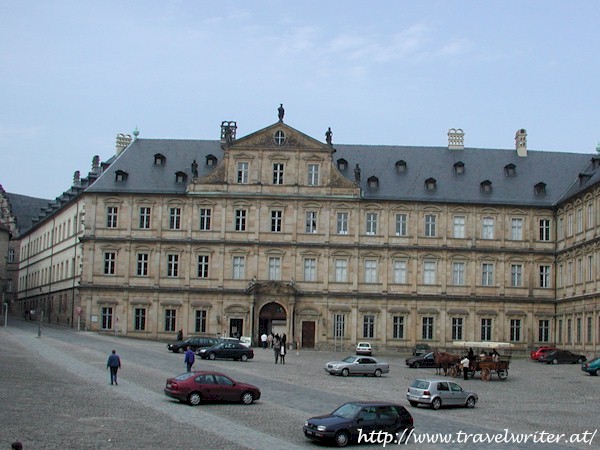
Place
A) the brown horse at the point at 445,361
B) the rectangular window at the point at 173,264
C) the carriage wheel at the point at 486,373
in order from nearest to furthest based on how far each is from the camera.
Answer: the carriage wheel at the point at 486,373 → the brown horse at the point at 445,361 → the rectangular window at the point at 173,264

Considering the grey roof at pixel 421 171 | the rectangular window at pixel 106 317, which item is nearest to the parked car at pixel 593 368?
the grey roof at pixel 421 171

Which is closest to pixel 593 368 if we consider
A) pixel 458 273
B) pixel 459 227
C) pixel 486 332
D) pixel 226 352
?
pixel 226 352

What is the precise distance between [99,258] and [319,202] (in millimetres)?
19781

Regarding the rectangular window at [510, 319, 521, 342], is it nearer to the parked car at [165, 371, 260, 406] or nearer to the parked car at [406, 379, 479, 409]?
the parked car at [406, 379, 479, 409]

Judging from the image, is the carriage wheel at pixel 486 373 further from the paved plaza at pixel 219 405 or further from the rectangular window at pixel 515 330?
the rectangular window at pixel 515 330

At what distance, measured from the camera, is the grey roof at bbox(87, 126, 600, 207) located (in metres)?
82.5

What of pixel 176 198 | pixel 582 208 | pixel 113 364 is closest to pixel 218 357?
pixel 113 364

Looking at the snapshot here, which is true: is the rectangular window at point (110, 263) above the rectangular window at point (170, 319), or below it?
above

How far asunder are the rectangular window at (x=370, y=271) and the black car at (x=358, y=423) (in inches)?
2103

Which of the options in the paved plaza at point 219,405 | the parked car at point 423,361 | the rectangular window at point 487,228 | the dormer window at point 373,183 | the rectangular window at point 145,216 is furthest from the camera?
the dormer window at point 373,183

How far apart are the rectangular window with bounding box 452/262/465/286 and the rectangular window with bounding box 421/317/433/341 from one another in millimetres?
3931

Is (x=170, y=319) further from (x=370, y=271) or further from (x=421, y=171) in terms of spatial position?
(x=421, y=171)

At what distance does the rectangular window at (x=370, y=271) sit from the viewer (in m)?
82.1

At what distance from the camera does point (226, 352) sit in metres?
59.1
